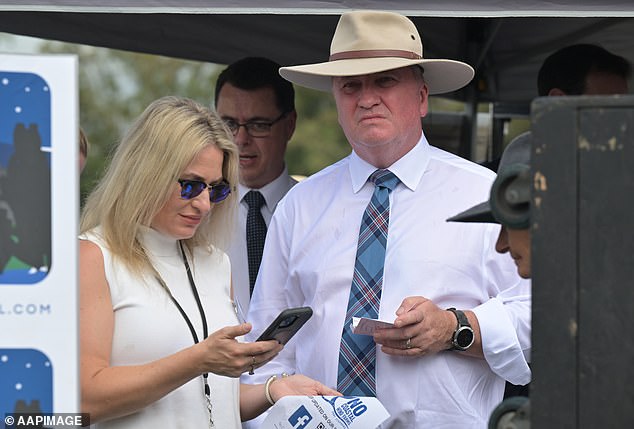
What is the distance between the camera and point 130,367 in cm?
279

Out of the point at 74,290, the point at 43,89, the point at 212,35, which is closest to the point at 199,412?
the point at 74,290

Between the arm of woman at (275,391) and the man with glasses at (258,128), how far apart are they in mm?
1296

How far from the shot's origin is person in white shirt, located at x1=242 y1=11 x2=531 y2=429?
10.4ft

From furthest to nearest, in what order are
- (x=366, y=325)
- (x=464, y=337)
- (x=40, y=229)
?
(x=464, y=337)
(x=366, y=325)
(x=40, y=229)

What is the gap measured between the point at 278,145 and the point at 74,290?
8.87ft

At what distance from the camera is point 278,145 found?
4.64 meters

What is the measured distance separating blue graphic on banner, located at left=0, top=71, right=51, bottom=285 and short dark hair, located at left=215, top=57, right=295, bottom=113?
2.60 metres

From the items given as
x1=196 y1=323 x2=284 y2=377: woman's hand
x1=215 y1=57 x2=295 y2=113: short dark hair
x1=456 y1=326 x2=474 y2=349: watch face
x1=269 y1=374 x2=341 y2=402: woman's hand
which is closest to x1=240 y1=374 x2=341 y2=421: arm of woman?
x1=269 y1=374 x2=341 y2=402: woman's hand

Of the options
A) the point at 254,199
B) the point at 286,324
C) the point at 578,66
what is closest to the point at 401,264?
the point at 286,324

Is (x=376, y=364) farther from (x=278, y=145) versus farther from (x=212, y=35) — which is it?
(x=212, y=35)

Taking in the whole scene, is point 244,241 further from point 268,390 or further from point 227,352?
point 227,352

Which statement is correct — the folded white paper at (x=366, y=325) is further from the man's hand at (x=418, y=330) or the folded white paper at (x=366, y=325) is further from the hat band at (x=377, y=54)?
the hat band at (x=377, y=54)

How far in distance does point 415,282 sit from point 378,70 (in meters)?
0.66

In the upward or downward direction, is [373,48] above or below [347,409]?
above
